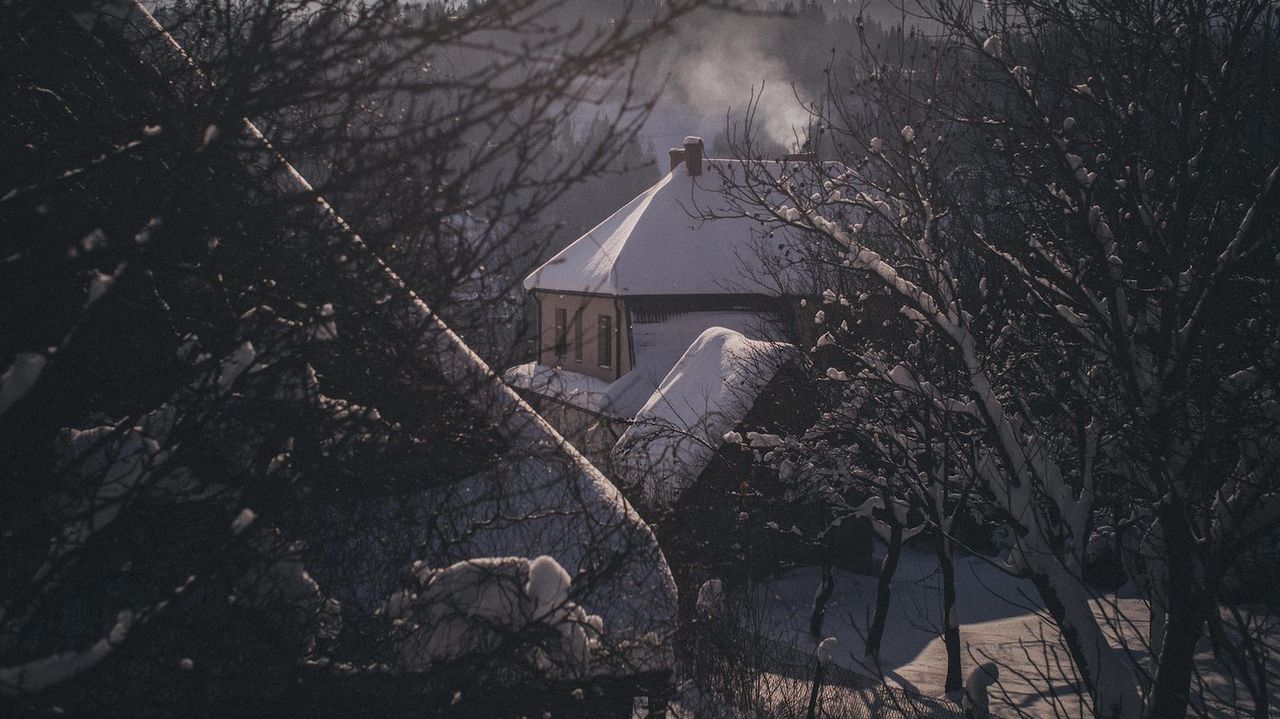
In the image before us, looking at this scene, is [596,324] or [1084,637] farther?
[596,324]

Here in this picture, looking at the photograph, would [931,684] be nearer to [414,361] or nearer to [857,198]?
[857,198]

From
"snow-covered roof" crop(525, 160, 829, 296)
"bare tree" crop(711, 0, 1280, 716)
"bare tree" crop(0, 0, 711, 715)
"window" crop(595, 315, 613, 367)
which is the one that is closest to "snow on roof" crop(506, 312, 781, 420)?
"window" crop(595, 315, 613, 367)

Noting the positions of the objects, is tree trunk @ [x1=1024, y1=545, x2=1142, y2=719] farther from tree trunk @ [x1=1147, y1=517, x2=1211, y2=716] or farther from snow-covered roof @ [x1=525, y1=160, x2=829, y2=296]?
snow-covered roof @ [x1=525, y1=160, x2=829, y2=296]

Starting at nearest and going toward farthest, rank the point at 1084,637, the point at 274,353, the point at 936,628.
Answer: the point at 274,353 < the point at 1084,637 < the point at 936,628

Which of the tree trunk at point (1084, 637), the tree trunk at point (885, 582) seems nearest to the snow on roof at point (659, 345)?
the tree trunk at point (885, 582)

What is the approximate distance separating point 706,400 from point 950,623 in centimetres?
540

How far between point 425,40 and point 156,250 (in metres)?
1.07

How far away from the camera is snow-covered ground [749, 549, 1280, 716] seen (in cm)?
1242

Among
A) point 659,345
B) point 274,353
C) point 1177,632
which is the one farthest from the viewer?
point 659,345

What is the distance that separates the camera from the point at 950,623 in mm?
12008

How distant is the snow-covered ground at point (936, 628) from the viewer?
1242 centimetres

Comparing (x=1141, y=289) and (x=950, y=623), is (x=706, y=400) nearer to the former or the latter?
(x=950, y=623)

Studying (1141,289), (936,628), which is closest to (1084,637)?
(1141,289)

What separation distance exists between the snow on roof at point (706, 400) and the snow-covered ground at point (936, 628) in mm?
2518
